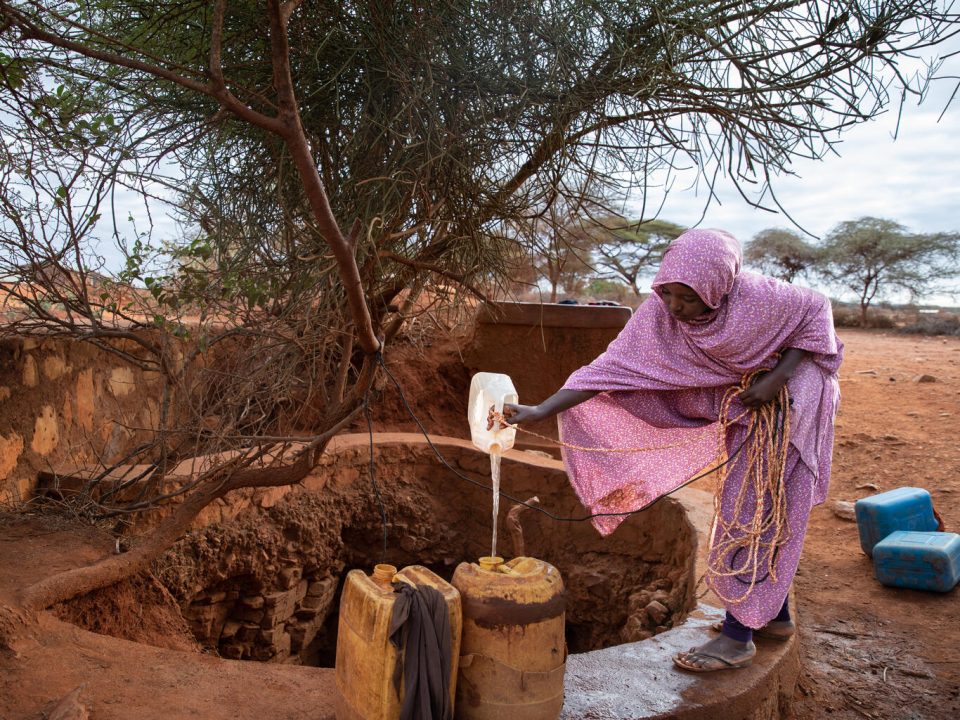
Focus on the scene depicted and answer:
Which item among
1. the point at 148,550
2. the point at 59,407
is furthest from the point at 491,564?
the point at 59,407

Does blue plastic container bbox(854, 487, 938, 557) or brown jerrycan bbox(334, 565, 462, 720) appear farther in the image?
blue plastic container bbox(854, 487, 938, 557)

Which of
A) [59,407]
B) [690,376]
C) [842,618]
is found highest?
Answer: [690,376]

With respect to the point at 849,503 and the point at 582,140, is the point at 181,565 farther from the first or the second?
the point at 849,503

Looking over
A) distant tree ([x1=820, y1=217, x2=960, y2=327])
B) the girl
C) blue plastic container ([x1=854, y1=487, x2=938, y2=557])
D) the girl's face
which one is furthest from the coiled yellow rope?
distant tree ([x1=820, y1=217, x2=960, y2=327])

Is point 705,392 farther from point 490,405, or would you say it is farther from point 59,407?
point 59,407

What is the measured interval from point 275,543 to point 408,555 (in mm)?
1260

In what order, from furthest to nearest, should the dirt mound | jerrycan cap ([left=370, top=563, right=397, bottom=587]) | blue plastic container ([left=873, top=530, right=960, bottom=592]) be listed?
blue plastic container ([left=873, top=530, right=960, bottom=592]) < the dirt mound < jerrycan cap ([left=370, top=563, right=397, bottom=587])

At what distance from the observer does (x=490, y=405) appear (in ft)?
8.84

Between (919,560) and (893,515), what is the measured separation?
0.49 metres

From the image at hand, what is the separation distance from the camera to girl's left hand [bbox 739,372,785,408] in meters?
2.78

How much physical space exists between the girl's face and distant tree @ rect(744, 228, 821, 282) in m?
18.8

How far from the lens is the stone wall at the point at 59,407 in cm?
430

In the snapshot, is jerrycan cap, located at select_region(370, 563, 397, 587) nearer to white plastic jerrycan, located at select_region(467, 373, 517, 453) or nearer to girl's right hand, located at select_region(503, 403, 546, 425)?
white plastic jerrycan, located at select_region(467, 373, 517, 453)

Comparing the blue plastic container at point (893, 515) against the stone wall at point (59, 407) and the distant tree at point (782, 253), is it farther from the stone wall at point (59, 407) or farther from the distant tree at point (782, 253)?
the distant tree at point (782, 253)
